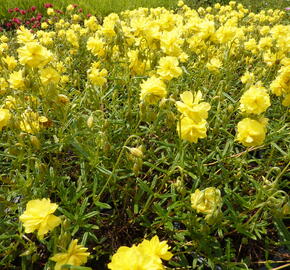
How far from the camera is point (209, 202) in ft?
4.66

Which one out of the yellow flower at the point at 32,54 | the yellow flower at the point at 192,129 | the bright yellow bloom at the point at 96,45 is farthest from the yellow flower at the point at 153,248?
the bright yellow bloom at the point at 96,45

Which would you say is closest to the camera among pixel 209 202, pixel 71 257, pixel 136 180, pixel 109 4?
pixel 71 257

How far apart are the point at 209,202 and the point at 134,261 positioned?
0.60m

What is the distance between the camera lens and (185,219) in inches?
68.5

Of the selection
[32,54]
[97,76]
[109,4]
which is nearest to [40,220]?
[32,54]

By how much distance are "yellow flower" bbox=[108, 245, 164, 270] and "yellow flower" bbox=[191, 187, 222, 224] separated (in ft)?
1.53

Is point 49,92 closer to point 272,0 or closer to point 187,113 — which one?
point 187,113

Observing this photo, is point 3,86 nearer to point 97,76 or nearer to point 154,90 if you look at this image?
point 97,76

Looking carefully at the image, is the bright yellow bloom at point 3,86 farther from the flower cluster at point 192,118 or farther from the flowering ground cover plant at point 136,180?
the flower cluster at point 192,118

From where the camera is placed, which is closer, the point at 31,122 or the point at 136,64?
the point at 31,122

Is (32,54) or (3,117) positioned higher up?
(32,54)

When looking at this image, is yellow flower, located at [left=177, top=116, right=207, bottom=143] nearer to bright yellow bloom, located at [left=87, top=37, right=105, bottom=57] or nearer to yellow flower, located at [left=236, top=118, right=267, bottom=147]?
yellow flower, located at [left=236, top=118, right=267, bottom=147]

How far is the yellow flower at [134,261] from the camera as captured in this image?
92 centimetres

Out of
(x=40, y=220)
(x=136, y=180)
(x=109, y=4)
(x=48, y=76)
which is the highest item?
(x=48, y=76)
